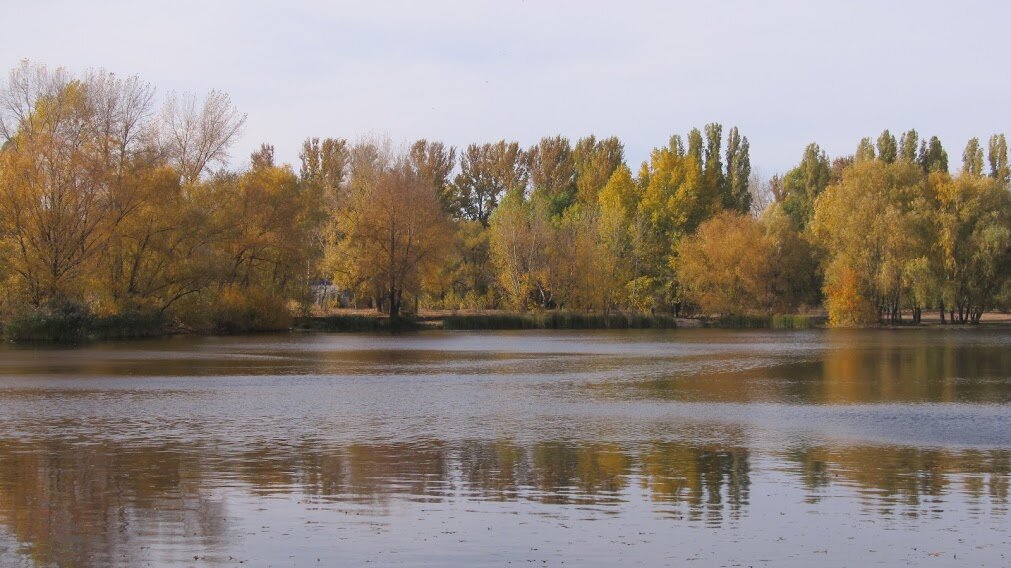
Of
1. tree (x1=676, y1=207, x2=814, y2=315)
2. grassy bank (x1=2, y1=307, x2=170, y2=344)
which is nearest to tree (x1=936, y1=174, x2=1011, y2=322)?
tree (x1=676, y1=207, x2=814, y2=315)

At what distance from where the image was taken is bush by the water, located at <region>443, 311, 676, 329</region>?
236 feet

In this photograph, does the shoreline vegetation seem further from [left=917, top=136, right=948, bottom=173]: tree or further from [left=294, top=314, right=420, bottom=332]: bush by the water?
[left=917, top=136, right=948, bottom=173]: tree

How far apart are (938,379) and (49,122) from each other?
149ft

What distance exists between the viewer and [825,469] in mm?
15219

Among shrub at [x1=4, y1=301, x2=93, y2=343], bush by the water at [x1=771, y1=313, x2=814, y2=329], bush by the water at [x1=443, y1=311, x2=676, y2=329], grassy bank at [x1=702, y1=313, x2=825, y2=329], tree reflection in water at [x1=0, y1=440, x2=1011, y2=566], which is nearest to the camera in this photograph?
tree reflection in water at [x1=0, y1=440, x2=1011, y2=566]

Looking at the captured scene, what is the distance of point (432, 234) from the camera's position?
7019 cm

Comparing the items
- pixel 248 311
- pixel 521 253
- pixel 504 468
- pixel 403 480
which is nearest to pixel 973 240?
pixel 521 253

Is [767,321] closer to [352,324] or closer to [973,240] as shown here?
[973,240]

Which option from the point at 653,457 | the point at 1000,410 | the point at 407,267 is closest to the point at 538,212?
the point at 407,267

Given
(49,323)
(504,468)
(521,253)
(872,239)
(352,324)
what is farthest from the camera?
(521,253)

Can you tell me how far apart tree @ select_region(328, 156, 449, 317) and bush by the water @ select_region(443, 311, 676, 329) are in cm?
426

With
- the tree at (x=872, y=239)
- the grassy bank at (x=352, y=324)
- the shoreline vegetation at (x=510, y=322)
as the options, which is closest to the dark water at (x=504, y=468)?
the shoreline vegetation at (x=510, y=322)

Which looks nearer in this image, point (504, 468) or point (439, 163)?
point (504, 468)

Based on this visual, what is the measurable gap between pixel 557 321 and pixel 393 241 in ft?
42.4
